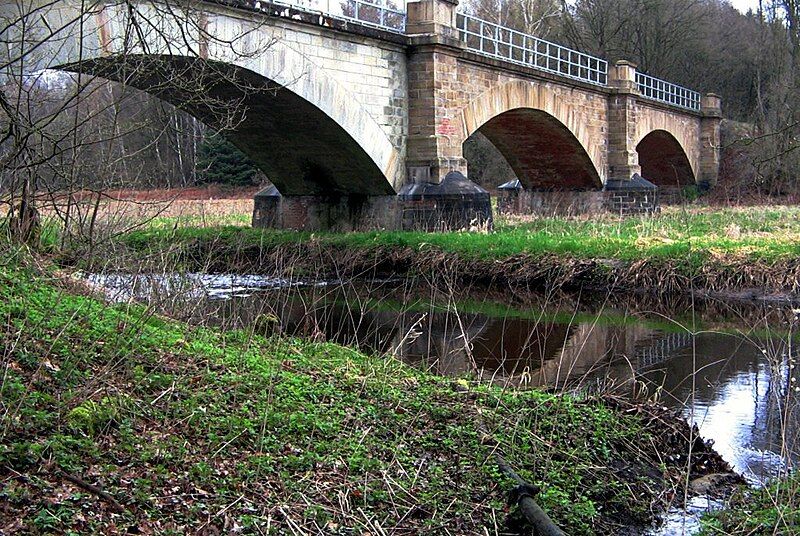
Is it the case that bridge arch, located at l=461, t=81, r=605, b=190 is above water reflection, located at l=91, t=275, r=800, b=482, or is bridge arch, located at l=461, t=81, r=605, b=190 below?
above

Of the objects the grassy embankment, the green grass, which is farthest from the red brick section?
the grassy embankment

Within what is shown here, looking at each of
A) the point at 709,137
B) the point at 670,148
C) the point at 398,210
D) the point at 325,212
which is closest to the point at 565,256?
the point at 398,210

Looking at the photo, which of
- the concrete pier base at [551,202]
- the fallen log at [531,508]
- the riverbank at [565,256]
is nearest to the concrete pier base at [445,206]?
the riverbank at [565,256]

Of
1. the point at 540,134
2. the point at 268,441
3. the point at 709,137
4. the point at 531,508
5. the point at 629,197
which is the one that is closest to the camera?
the point at 531,508

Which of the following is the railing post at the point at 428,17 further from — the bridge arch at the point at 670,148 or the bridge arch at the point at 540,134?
the bridge arch at the point at 670,148

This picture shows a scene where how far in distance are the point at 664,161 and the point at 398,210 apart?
19.7 metres

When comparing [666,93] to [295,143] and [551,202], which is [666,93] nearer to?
[551,202]

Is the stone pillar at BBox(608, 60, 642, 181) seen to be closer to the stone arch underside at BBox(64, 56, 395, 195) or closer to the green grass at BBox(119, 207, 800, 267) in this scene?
the green grass at BBox(119, 207, 800, 267)

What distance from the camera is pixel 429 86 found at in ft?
53.6

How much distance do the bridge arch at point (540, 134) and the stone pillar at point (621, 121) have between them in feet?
1.78

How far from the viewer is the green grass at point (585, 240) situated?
13148mm

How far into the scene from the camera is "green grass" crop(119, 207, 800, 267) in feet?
43.1

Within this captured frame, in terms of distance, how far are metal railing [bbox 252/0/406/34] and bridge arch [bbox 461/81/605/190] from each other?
2174mm

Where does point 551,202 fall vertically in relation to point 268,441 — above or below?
above
